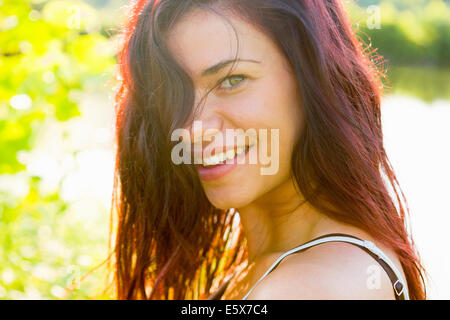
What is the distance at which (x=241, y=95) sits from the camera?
1.66 m

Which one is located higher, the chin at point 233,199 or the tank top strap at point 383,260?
the chin at point 233,199

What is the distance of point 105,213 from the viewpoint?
16.0 feet

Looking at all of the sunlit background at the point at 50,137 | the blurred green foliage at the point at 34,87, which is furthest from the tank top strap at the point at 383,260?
the blurred green foliage at the point at 34,87

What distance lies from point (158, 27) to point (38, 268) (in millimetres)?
1662

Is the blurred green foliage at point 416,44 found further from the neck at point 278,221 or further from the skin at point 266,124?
the skin at point 266,124

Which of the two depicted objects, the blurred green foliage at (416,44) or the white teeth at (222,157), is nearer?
the white teeth at (222,157)

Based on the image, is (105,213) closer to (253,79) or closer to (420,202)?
(253,79)

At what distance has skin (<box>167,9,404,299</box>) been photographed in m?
1.44

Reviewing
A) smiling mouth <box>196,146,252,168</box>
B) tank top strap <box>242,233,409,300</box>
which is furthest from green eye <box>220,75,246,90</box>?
tank top strap <box>242,233,409,300</box>

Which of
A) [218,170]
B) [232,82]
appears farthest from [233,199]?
[232,82]

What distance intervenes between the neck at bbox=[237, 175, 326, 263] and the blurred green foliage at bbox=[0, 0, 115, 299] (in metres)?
0.91

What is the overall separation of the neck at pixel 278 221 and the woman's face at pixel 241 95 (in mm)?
126

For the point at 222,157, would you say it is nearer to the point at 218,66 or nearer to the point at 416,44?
the point at 218,66

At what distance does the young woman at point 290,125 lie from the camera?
59.4 inches
